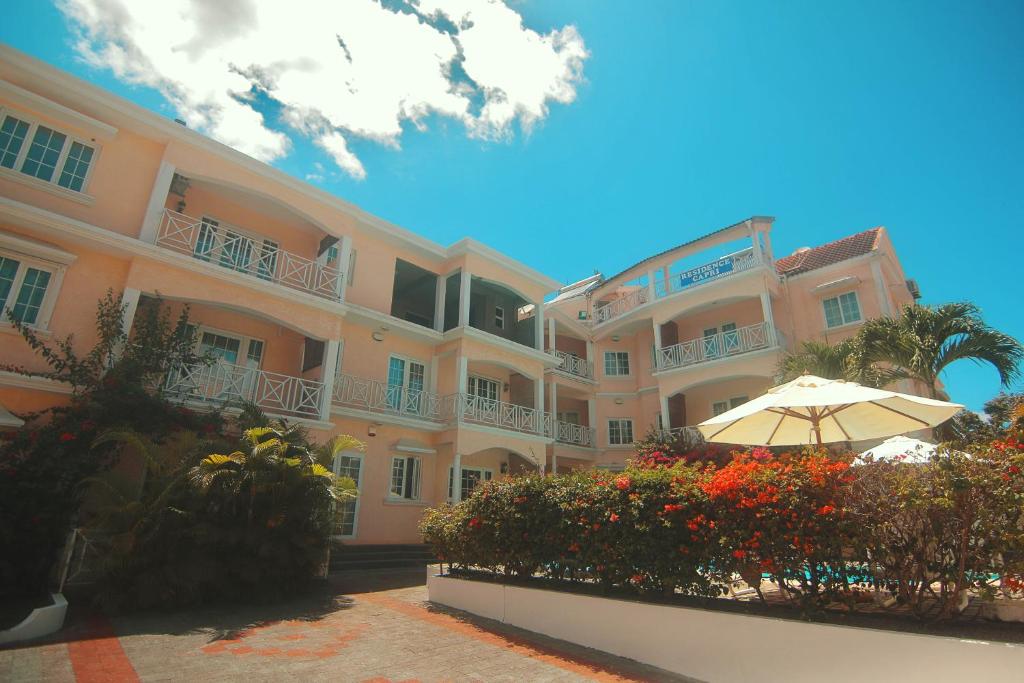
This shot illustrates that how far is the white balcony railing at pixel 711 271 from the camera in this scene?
1948cm

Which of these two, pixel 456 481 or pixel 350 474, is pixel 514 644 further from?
pixel 350 474

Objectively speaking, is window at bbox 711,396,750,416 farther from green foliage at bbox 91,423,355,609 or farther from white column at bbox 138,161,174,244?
white column at bbox 138,161,174,244

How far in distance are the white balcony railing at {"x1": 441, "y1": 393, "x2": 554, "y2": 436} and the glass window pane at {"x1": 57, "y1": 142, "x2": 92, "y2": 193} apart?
1077 cm

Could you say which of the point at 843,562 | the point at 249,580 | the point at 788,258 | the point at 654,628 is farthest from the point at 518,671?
the point at 788,258

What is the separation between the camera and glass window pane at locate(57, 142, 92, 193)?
11344 mm

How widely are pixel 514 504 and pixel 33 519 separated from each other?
7347 mm

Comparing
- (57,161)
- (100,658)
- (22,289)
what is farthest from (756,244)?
(22,289)

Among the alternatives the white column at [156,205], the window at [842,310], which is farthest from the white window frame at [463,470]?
the window at [842,310]

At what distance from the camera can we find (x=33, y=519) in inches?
305

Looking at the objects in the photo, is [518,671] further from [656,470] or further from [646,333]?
[646,333]

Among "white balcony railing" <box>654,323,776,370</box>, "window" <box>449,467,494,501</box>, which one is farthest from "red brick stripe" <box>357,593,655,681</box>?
"white balcony railing" <box>654,323,776,370</box>

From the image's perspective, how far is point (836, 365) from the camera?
13672mm

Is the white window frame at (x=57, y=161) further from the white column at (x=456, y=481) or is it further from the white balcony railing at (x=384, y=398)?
the white column at (x=456, y=481)

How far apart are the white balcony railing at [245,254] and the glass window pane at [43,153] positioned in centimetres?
222
